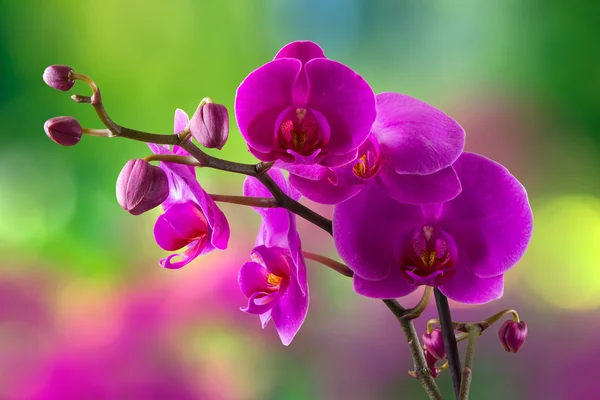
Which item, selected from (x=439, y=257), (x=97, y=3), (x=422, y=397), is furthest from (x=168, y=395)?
(x=439, y=257)

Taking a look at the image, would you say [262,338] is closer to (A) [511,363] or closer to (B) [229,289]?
(B) [229,289]

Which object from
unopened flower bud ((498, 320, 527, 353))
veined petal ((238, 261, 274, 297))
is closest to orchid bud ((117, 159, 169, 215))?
veined petal ((238, 261, 274, 297))

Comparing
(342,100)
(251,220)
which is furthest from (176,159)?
(251,220)

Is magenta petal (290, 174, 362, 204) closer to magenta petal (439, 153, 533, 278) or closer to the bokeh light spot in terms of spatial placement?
magenta petal (439, 153, 533, 278)

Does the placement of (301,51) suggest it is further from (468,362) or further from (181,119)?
(468,362)

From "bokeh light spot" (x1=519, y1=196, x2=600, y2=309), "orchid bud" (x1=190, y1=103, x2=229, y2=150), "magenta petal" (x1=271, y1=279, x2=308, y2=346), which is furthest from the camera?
Answer: "bokeh light spot" (x1=519, y1=196, x2=600, y2=309)

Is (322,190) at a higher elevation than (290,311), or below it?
higher

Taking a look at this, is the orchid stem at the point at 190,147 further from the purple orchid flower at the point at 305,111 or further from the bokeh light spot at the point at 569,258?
the bokeh light spot at the point at 569,258
